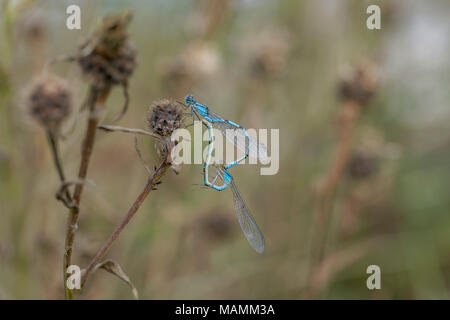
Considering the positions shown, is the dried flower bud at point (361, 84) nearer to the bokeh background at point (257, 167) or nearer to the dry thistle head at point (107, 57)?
the bokeh background at point (257, 167)

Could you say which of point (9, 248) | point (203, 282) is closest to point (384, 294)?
point (203, 282)

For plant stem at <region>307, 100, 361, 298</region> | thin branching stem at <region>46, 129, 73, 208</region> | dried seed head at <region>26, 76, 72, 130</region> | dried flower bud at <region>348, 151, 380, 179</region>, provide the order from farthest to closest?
dried flower bud at <region>348, 151, 380, 179</region> < plant stem at <region>307, 100, 361, 298</region> < dried seed head at <region>26, 76, 72, 130</region> < thin branching stem at <region>46, 129, 73, 208</region>

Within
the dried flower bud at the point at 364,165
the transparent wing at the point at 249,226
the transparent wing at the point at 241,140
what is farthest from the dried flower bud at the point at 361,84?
the transparent wing at the point at 249,226

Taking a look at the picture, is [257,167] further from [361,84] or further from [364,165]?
[361,84]

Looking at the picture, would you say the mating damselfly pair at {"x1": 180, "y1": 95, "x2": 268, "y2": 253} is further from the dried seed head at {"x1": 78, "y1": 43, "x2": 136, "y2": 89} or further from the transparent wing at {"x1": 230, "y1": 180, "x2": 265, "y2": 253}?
the dried seed head at {"x1": 78, "y1": 43, "x2": 136, "y2": 89}

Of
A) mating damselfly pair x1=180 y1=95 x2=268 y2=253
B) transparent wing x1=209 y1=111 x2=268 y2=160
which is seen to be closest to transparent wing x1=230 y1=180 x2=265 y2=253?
mating damselfly pair x1=180 y1=95 x2=268 y2=253

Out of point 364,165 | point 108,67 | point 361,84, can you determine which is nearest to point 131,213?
point 108,67
